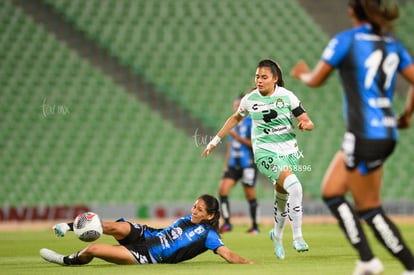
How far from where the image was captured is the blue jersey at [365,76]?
550cm

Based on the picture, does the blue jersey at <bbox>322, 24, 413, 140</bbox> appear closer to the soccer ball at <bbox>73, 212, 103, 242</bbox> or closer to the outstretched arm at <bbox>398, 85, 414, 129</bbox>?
the outstretched arm at <bbox>398, 85, 414, 129</bbox>

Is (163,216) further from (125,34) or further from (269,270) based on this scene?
(269,270)

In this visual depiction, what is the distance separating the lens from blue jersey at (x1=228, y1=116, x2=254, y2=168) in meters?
14.1

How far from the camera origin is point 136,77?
778 inches

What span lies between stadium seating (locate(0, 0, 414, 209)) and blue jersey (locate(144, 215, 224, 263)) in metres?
9.82

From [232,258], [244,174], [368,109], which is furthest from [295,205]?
[244,174]

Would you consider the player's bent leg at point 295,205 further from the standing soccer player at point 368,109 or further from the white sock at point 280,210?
the standing soccer player at point 368,109

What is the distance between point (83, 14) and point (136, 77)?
6.88ft

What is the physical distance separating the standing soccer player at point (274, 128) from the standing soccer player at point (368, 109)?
3.00 meters

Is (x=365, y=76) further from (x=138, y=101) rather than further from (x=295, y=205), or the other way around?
(x=138, y=101)

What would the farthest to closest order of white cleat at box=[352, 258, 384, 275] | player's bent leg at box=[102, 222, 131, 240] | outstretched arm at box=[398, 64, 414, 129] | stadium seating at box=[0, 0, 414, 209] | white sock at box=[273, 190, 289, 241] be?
stadium seating at box=[0, 0, 414, 209]
white sock at box=[273, 190, 289, 241]
player's bent leg at box=[102, 222, 131, 240]
outstretched arm at box=[398, 64, 414, 129]
white cleat at box=[352, 258, 384, 275]

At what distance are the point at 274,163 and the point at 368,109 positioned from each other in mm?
3238

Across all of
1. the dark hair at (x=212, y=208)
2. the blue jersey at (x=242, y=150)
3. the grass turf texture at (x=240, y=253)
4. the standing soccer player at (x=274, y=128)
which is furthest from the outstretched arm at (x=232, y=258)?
the blue jersey at (x=242, y=150)

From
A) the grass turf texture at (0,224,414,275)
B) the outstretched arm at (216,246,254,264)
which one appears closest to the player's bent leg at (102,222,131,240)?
the grass turf texture at (0,224,414,275)
